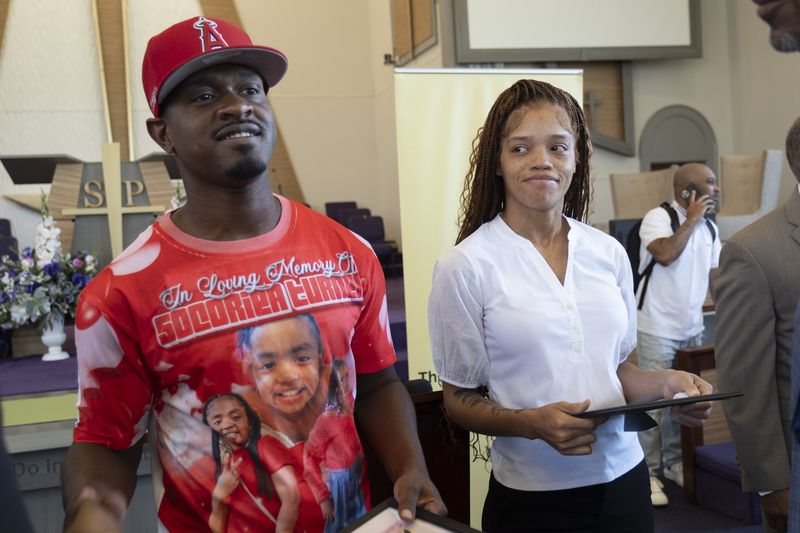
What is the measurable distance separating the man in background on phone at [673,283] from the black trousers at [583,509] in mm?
2421

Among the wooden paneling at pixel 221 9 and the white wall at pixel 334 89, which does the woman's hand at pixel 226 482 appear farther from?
the wooden paneling at pixel 221 9

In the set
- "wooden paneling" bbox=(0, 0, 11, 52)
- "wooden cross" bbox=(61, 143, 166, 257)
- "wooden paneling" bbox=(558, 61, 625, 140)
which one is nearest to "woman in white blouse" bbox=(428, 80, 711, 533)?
"wooden cross" bbox=(61, 143, 166, 257)

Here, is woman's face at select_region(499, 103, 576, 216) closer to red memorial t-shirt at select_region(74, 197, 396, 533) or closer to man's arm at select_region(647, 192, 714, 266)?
red memorial t-shirt at select_region(74, 197, 396, 533)

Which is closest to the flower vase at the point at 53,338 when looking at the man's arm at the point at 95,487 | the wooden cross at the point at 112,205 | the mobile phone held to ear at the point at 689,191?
the wooden cross at the point at 112,205

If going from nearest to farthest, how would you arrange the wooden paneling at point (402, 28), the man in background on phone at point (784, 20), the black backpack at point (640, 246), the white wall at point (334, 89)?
the man in background on phone at point (784, 20), the black backpack at point (640, 246), the white wall at point (334, 89), the wooden paneling at point (402, 28)

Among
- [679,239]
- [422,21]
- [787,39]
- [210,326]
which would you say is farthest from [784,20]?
[422,21]

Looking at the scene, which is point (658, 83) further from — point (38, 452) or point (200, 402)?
point (200, 402)

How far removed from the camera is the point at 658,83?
31.1 feet

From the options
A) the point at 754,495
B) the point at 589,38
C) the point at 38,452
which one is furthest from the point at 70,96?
the point at 754,495

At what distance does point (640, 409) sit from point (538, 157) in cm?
56

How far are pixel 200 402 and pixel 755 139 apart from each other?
9734 millimetres

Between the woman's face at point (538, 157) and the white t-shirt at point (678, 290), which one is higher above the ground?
the woman's face at point (538, 157)

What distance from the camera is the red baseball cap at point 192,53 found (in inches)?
45.8

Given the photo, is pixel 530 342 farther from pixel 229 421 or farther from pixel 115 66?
pixel 115 66
